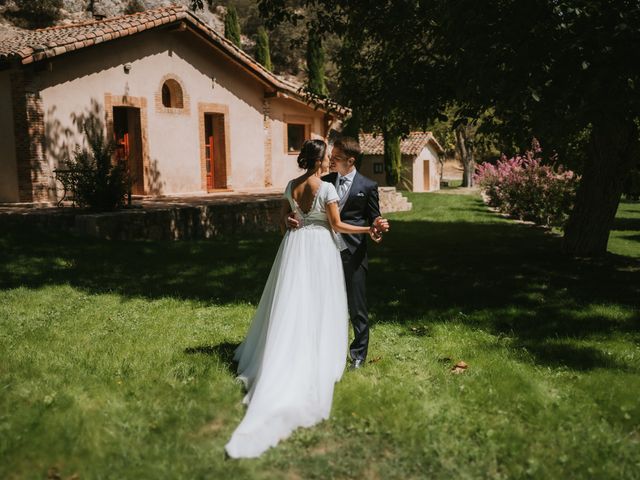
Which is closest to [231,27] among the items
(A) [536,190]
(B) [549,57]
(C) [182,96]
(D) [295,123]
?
(D) [295,123]

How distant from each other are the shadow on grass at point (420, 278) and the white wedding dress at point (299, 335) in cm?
86

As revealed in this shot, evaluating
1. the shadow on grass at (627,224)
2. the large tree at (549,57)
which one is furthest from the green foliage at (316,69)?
the large tree at (549,57)

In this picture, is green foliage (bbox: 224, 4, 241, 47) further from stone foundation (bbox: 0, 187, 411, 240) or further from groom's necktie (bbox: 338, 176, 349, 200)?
groom's necktie (bbox: 338, 176, 349, 200)

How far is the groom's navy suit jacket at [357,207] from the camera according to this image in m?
4.76

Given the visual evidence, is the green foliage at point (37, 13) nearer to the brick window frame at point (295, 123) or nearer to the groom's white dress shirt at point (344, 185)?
the brick window frame at point (295, 123)

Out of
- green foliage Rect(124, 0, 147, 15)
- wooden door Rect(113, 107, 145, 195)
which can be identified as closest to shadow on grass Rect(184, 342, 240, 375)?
wooden door Rect(113, 107, 145, 195)

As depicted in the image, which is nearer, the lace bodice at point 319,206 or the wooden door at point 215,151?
the lace bodice at point 319,206

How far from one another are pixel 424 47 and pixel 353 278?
25.7ft

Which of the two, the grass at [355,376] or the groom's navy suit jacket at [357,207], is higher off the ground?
the groom's navy suit jacket at [357,207]

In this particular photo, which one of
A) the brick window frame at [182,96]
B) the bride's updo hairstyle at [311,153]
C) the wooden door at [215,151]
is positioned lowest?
the bride's updo hairstyle at [311,153]

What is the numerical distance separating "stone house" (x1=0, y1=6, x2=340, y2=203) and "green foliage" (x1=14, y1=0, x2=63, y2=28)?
23766 mm

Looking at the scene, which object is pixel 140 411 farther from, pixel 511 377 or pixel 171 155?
pixel 171 155

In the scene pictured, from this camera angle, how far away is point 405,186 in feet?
125

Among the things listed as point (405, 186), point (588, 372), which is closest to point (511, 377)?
point (588, 372)
